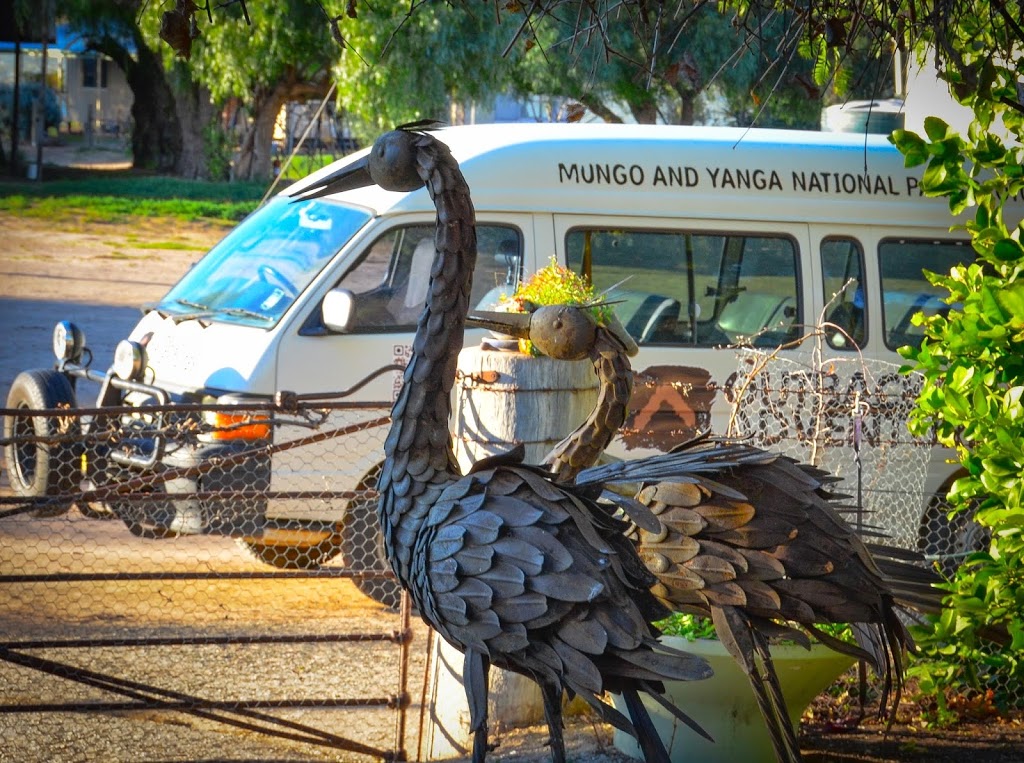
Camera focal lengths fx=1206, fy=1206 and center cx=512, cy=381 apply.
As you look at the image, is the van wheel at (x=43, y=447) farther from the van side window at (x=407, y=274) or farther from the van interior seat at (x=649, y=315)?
the van interior seat at (x=649, y=315)

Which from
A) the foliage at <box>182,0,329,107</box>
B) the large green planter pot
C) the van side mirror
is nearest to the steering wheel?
the van side mirror

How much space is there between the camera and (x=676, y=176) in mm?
7105

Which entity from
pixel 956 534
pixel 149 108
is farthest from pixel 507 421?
pixel 149 108

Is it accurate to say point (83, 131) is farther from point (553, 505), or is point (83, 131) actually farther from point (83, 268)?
point (553, 505)

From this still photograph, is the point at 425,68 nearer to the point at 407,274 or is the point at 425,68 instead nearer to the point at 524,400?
the point at 407,274

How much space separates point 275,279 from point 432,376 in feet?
13.1

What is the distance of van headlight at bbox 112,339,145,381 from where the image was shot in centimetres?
696

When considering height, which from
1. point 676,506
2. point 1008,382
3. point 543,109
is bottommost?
point 676,506

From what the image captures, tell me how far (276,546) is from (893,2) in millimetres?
4439

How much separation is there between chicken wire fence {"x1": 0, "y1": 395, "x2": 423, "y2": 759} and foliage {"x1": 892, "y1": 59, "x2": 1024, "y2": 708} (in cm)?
238

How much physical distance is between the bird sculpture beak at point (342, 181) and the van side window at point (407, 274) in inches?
132

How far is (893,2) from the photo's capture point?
3820 mm

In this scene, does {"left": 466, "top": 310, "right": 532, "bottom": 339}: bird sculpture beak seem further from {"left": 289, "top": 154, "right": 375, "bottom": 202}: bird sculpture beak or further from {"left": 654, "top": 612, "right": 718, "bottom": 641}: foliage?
{"left": 654, "top": 612, "right": 718, "bottom": 641}: foliage

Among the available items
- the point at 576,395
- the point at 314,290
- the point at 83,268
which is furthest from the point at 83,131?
the point at 576,395
